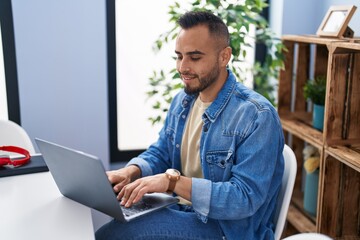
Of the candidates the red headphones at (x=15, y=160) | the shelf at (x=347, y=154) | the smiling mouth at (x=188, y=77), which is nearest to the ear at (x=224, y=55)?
the smiling mouth at (x=188, y=77)

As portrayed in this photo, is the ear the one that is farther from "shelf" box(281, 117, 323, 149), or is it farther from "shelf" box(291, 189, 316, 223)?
"shelf" box(291, 189, 316, 223)

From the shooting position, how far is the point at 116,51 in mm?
2361

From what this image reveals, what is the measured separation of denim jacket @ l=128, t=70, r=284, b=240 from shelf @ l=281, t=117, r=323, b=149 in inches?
20.6

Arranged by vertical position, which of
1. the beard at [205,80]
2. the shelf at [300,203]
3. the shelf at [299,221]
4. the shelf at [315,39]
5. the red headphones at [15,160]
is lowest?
the shelf at [299,221]

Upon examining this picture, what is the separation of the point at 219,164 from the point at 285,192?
0.73 feet

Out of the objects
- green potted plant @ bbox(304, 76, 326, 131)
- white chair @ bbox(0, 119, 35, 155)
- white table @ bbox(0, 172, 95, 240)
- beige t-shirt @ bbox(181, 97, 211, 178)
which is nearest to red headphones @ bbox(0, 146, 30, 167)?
white table @ bbox(0, 172, 95, 240)

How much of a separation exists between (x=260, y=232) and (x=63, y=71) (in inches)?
50.7

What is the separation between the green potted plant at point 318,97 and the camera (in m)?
1.93

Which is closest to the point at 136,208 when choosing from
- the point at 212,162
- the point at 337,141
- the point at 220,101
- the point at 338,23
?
the point at 212,162

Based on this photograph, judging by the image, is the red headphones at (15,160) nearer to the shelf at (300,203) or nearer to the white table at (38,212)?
the white table at (38,212)

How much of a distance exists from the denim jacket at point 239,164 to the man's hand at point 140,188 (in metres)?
0.09

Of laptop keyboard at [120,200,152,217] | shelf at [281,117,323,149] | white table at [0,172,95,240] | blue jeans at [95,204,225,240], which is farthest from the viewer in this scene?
shelf at [281,117,323,149]

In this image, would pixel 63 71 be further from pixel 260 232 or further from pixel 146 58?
pixel 260 232

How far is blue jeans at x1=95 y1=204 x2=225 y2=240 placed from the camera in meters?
1.30
